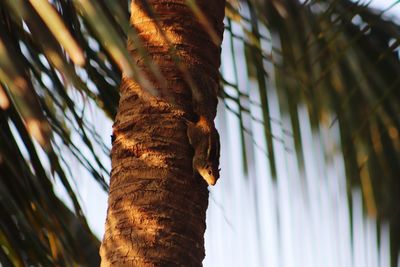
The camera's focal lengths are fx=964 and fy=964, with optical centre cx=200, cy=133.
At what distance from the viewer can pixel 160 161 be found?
116cm

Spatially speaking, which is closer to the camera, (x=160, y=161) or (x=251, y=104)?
(x=160, y=161)

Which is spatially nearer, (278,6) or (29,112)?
(29,112)

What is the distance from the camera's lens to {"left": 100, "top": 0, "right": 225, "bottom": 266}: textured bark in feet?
3.60

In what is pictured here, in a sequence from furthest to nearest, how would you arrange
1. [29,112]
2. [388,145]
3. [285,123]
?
[388,145]
[285,123]
[29,112]

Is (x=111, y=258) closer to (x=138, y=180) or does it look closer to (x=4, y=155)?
(x=138, y=180)

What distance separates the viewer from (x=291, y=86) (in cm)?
177

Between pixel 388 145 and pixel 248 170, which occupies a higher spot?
pixel 388 145

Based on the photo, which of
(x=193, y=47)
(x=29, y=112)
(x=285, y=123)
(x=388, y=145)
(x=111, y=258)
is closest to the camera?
(x=29, y=112)

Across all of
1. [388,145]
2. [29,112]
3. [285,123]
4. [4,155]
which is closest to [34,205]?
[4,155]

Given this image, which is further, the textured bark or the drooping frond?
the drooping frond

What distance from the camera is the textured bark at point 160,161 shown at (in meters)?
1.10

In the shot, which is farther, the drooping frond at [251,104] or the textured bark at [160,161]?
the drooping frond at [251,104]

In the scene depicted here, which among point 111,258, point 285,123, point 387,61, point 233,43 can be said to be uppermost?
point 387,61

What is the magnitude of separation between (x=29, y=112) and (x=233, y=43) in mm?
940
